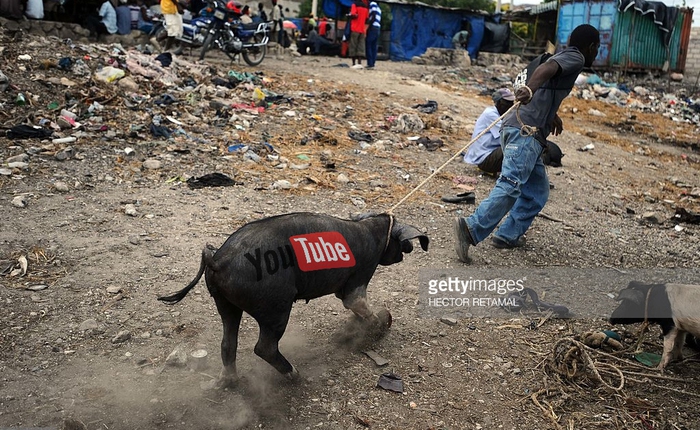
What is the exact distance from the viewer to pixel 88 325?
355cm

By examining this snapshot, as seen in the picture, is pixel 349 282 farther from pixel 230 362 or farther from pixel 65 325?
pixel 65 325

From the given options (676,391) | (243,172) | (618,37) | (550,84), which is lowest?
(676,391)

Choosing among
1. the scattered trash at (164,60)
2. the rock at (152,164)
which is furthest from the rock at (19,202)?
the scattered trash at (164,60)

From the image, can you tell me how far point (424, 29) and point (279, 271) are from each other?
70.4ft

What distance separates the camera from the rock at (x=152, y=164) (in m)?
6.57

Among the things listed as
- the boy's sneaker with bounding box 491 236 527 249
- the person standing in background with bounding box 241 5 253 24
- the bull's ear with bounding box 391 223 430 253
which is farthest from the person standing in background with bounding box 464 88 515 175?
the person standing in background with bounding box 241 5 253 24

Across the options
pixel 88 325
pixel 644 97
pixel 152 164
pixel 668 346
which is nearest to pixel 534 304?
pixel 668 346

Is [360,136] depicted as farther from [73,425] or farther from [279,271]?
[73,425]

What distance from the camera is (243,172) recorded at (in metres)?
6.72

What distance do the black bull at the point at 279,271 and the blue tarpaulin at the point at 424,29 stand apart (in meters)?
20.0

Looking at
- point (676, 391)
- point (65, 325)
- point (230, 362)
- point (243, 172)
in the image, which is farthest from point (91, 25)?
point (676, 391)

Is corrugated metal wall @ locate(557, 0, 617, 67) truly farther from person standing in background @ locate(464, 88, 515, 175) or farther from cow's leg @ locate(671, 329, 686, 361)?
cow's leg @ locate(671, 329, 686, 361)

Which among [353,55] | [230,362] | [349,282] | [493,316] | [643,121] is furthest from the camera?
[353,55]

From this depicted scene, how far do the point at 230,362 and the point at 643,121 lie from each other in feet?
41.0
